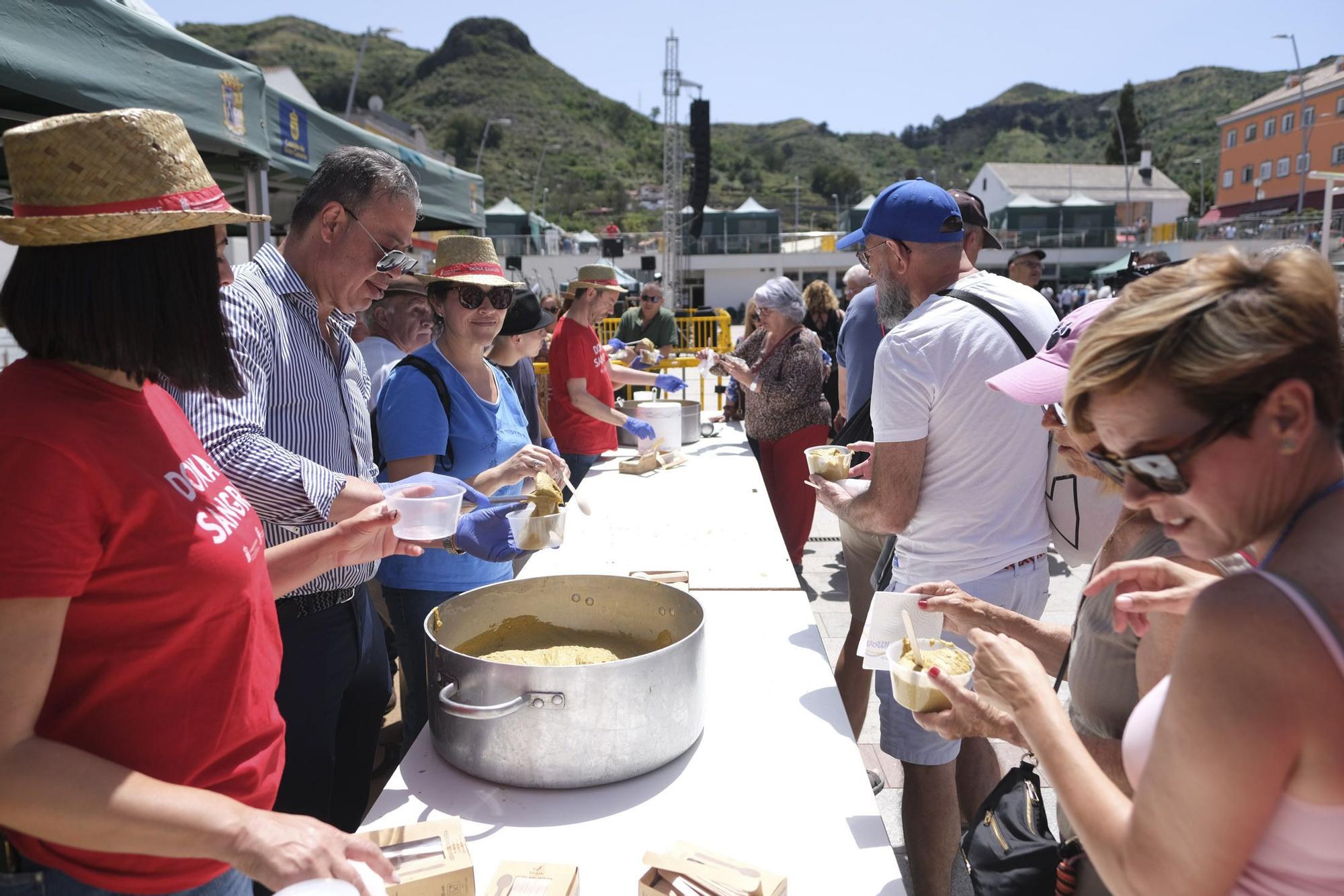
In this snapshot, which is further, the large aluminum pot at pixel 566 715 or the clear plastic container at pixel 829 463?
the clear plastic container at pixel 829 463

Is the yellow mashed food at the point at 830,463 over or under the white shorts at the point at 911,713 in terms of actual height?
over

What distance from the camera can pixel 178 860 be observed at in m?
1.11

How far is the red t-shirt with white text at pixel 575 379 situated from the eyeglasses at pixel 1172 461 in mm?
3783

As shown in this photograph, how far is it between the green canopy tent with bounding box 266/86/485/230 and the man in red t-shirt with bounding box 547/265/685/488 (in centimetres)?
109

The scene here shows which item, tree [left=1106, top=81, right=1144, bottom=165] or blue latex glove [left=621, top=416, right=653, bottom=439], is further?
tree [left=1106, top=81, right=1144, bottom=165]

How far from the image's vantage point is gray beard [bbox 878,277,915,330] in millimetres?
2516

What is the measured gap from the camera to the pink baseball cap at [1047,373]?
1.72m

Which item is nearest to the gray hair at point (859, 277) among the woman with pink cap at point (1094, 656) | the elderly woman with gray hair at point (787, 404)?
the elderly woman with gray hair at point (787, 404)

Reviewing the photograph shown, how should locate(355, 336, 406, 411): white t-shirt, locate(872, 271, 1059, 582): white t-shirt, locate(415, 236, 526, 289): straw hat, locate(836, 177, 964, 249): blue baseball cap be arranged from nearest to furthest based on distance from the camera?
locate(872, 271, 1059, 582): white t-shirt < locate(836, 177, 964, 249): blue baseball cap < locate(415, 236, 526, 289): straw hat < locate(355, 336, 406, 411): white t-shirt

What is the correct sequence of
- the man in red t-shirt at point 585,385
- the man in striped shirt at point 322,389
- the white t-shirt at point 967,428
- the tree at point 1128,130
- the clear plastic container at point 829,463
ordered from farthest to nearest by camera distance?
the tree at point 1128,130, the man in red t-shirt at point 585,385, the clear plastic container at point 829,463, the white t-shirt at point 967,428, the man in striped shirt at point 322,389

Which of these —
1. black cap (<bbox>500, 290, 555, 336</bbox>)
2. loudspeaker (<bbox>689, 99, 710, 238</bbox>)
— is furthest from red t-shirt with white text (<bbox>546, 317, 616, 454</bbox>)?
loudspeaker (<bbox>689, 99, 710, 238</bbox>)

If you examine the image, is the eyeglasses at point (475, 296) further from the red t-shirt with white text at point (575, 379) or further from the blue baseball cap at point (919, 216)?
the red t-shirt with white text at point (575, 379)

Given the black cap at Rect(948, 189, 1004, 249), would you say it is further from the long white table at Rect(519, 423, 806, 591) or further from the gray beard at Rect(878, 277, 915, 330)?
the long white table at Rect(519, 423, 806, 591)

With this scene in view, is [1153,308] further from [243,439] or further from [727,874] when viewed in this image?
[243,439]
